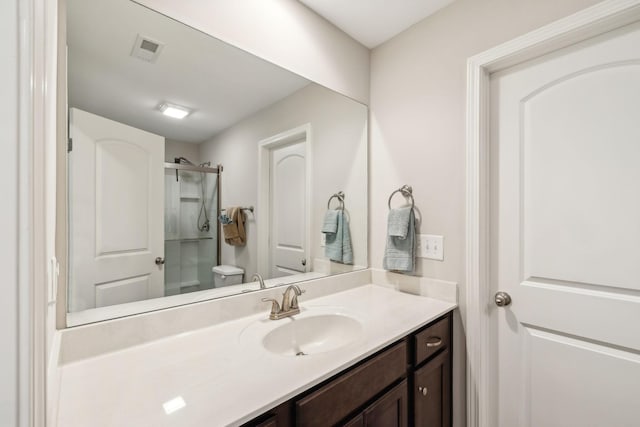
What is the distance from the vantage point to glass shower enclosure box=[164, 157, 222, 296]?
1.13 metres

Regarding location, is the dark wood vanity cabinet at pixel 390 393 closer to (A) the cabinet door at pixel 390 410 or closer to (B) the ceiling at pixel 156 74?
(A) the cabinet door at pixel 390 410

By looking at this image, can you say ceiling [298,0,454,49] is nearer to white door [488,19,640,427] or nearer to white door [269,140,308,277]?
white door [488,19,640,427]

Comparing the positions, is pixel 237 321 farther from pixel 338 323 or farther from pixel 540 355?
pixel 540 355

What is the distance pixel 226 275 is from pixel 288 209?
465mm

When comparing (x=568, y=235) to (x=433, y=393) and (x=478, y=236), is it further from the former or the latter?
(x=433, y=393)

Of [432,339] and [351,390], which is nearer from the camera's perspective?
[351,390]

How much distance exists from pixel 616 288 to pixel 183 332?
1634 millimetres

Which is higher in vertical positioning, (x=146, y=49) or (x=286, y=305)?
(x=146, y=49)

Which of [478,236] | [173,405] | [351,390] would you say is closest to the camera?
[173,405]

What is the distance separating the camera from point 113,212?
39.8 inches

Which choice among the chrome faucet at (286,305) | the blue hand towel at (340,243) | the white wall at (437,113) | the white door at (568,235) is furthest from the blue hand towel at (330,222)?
the white door at (568,235)

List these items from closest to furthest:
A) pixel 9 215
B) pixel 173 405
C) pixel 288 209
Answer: pixel 9 215 → pixel 173 405 → pixel 288 209

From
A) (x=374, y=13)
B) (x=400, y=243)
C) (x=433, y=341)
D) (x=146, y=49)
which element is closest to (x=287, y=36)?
(x=374, y=13)

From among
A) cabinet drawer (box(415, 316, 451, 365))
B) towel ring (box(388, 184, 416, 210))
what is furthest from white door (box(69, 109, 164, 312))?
towel ring (box(388, 184, 416, 210))
